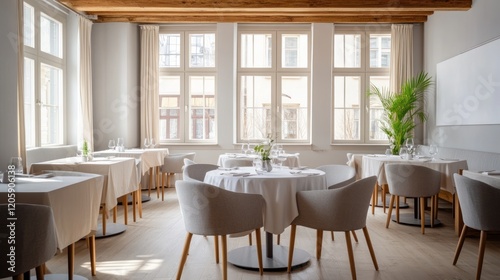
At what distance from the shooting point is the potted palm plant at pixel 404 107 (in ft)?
26.2

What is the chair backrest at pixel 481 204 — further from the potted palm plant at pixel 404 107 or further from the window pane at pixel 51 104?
the window pane at pixel 51 104

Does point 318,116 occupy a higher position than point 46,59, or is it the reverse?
point 46,59

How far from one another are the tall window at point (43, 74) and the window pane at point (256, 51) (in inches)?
138

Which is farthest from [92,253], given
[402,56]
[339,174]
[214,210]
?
[402,56]

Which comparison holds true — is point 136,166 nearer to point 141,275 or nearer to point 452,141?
point 141,275

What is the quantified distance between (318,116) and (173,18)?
3417mm

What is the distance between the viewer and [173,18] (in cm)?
854

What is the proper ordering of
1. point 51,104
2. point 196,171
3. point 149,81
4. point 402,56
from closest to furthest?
point 196,171
point 51,104
point 402,56
point 149,81

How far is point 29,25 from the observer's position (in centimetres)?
654

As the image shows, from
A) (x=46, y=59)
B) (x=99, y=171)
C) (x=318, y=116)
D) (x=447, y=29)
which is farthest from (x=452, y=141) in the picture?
(x=46, y=59)

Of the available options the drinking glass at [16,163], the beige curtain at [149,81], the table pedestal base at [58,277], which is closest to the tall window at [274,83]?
the beige curtain at [149,81]

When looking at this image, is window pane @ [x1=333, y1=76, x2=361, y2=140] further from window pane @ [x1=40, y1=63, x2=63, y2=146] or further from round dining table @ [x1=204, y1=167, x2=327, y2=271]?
round dining table @ [x1=204, y1=167, x2=327, y2=271]

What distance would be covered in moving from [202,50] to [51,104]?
10.8ft

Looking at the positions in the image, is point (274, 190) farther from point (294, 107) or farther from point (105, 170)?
point (294, 107)
